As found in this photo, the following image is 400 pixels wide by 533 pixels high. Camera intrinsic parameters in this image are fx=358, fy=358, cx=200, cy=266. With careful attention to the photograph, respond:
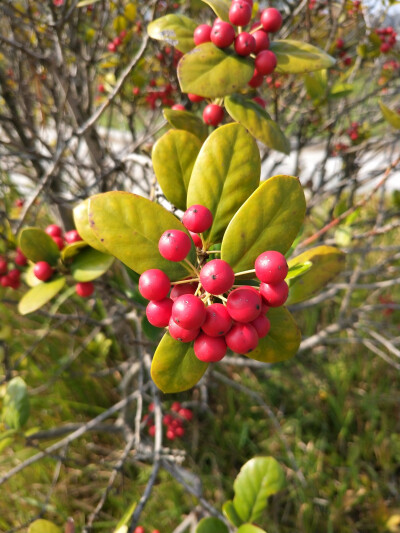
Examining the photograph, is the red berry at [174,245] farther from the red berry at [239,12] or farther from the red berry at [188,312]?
the red berry at [239,12]

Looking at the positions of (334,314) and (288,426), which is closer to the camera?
(288,426)

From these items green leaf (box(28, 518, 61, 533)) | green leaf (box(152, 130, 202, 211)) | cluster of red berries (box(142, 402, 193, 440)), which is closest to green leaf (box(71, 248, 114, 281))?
green leaf (box(152, 130, 202, 211))

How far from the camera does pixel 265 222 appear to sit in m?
0.69

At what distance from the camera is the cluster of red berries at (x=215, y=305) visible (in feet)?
2.00

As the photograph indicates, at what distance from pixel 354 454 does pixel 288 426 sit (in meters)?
0.43

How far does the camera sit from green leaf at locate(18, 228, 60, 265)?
40.4 inches

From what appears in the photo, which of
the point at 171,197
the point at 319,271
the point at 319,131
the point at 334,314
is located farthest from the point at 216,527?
the point at 334,314

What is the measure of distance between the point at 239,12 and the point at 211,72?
0.16 meters

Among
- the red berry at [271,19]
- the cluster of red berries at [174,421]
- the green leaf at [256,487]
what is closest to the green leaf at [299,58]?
the red berry at [271,19]

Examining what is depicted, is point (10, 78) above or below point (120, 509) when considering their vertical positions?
above

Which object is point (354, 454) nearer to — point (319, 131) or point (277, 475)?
point (277, 475)

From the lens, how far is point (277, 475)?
3.69 ft

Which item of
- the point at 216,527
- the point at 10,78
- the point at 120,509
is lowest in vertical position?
the point at 120,509

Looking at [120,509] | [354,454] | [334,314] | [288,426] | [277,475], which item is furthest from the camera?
[334,314]
